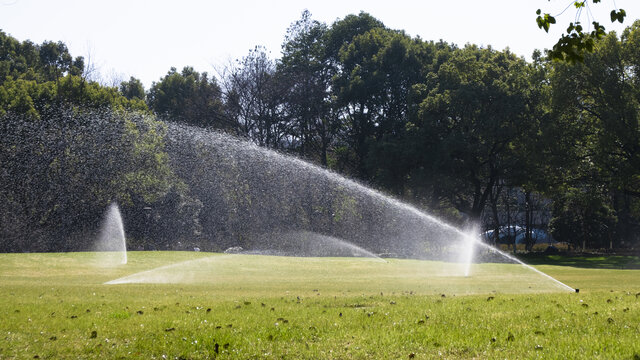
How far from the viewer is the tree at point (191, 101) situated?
63.2 meters

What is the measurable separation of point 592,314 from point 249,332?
573cm

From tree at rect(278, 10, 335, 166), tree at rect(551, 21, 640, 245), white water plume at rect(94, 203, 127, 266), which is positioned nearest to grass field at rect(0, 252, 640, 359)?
tree at rect(551, 21, 640, 245)

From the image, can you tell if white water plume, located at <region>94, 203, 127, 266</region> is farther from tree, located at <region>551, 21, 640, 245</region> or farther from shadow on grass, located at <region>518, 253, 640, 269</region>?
tree, located at <region>551, 21, 640, 245</region>

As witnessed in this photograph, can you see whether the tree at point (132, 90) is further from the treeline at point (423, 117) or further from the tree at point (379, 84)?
the tree at point (379, 84)

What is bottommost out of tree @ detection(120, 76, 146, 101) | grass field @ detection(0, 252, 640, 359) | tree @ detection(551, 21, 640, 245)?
grass field @ detection(0, 252, 640, 359)

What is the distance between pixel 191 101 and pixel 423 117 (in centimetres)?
2932

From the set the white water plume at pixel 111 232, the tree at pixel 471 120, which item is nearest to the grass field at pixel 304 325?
the tree at pixel 471 120

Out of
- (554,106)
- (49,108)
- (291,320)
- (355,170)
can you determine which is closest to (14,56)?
(49,108)

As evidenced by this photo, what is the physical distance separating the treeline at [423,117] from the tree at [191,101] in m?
0.22

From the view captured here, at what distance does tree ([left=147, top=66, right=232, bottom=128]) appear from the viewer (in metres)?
63.2

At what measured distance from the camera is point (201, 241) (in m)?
54.8

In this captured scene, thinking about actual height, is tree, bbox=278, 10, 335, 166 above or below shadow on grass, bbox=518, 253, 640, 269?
above

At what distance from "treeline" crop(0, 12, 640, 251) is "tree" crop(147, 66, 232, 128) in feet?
0.72

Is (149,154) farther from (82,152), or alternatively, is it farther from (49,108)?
(49,108)
